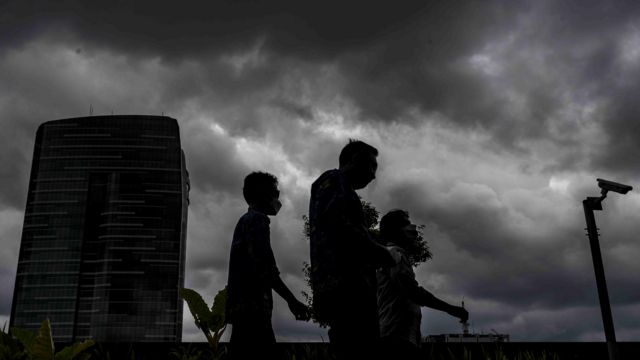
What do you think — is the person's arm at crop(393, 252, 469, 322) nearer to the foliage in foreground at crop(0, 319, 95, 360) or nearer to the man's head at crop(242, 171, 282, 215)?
the man's head at crop(242, 171, 282, 215)

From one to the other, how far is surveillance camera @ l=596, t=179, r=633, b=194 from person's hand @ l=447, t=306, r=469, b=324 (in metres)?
5.57

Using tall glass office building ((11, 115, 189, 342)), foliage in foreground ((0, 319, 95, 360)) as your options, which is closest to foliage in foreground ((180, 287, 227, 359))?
foliage in foreground ((0, 319, 95, 360))

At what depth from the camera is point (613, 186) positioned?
884 cm

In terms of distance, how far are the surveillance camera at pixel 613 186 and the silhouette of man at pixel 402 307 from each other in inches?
215

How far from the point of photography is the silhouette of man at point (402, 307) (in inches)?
172

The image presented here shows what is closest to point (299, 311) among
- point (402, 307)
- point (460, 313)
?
point (402, 307)

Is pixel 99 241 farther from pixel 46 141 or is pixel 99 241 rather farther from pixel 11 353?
pixel 11 353

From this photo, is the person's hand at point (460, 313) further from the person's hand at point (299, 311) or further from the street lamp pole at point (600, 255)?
the street lamp pole at point (600, 255)

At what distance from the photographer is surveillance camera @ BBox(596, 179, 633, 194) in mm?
8633

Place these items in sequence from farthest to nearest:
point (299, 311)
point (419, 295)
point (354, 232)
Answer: point (419, 295), point (299, 311), point (354, 232)

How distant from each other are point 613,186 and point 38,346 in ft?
29.1

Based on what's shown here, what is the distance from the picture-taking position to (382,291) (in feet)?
15.3

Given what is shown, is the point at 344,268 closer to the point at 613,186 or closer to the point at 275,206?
the point at 275,206

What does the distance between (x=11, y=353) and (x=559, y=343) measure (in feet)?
29.7
